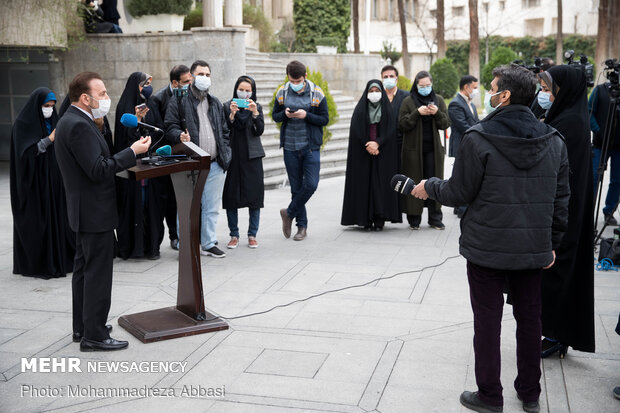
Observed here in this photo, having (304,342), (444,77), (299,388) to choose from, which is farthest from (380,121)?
(444,77)

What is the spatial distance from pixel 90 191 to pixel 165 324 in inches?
47.6

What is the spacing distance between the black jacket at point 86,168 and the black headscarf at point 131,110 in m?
2.40

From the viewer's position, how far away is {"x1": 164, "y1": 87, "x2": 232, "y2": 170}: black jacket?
23.9 ft

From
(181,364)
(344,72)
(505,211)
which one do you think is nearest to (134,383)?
(181,364)

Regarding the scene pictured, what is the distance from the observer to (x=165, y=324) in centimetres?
543

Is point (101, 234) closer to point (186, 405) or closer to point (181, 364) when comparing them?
point (181, 364)

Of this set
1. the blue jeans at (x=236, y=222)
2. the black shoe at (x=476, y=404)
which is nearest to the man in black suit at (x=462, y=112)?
the blue jeans at (x=236, y=222)

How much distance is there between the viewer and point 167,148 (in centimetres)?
523

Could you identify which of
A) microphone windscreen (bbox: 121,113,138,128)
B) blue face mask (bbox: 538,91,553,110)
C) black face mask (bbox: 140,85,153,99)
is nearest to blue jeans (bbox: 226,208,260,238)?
black face mask (bbox: 140,85,153,99)

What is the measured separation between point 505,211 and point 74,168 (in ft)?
9.14

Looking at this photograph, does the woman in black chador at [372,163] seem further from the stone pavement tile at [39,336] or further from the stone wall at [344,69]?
the stone wall at [344,69]

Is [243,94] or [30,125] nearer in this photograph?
[30,125]

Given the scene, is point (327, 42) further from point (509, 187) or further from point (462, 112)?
point (509, 187)

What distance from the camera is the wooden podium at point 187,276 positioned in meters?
5.29
